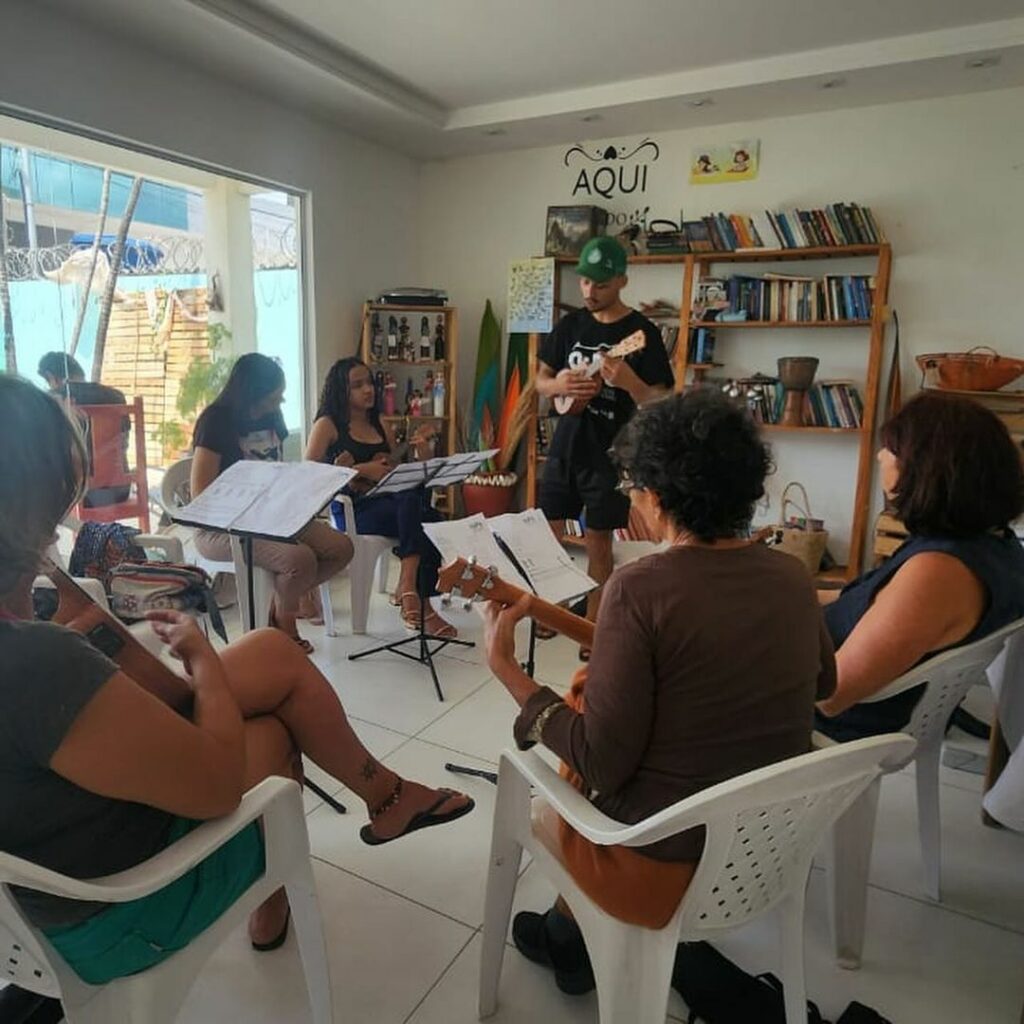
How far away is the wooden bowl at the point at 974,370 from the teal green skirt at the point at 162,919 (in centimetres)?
341

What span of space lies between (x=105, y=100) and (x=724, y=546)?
3162 mm

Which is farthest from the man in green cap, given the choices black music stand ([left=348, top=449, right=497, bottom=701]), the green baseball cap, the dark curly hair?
the dark curly hair

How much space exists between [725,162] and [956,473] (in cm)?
313

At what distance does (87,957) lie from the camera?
0.94m

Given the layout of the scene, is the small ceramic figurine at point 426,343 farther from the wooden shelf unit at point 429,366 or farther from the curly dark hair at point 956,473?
the curly dark hair at point 956,473

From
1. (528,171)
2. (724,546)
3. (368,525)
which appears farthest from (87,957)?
(528,171)

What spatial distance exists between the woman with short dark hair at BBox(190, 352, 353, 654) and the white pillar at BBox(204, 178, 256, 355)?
1.31 m

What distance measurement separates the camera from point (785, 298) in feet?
12.3

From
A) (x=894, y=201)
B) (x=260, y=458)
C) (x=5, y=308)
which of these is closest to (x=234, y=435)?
(x=260, y=458)

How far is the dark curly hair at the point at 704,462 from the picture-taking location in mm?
1089

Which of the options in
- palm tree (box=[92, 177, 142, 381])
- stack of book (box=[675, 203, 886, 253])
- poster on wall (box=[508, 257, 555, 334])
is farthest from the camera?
poster on wall (box=[508, 257, 555, 334])

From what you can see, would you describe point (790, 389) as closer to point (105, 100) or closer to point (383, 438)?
point (383, 438)

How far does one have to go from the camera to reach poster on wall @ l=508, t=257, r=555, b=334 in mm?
4293

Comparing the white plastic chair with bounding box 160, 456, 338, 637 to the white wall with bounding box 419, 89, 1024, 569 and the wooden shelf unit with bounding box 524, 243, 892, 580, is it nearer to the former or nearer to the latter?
the wooden shelf unit with bounding box 524, 243, 892, 580
